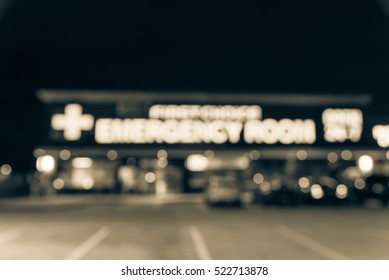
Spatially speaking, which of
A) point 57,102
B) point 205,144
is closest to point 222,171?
point 205,144

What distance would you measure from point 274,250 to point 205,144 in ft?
91.5

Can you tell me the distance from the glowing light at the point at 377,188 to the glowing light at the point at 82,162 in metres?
21.5

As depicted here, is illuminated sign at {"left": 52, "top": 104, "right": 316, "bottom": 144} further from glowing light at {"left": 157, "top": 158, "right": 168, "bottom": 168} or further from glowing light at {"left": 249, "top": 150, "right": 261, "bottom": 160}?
glowing light at {"left": 249, "top": 150, "right": 261, "bottom": 160}

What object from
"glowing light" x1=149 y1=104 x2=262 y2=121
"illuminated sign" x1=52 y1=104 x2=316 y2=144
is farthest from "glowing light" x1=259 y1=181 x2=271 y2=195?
"glowing light" x1=149 y1=104 x2=262 y2=121

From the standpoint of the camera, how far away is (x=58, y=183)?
39344mm

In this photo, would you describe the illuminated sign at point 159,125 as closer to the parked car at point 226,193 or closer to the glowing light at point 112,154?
the glowing light at point 112,154

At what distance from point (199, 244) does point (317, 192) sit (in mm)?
18025

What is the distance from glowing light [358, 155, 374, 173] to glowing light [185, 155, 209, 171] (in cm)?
1276

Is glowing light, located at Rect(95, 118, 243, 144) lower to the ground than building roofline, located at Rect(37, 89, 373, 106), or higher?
lower

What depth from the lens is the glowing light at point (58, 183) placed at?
3928 centimetres

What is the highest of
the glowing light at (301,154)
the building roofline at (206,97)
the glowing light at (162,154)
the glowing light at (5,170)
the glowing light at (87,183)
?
the building roofline at (206,97)

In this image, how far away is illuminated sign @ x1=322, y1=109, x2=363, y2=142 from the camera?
1625 inches

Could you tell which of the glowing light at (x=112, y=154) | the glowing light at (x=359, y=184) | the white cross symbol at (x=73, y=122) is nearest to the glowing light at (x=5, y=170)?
the white cross symbol at (x=73, y=122)

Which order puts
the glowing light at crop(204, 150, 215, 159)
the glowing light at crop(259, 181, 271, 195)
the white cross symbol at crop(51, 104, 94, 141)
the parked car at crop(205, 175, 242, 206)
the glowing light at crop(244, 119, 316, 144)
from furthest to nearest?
the glowing light at crop(244, 119, 316, 144) → the glowing light at crop(204, 150, 215, 159) → the white cross symbol at crop(51, 104, 94, 141) → the glowing light at crop(259, 181, 271, 195) → the parked car at crop(205, 175, 242, 206)
